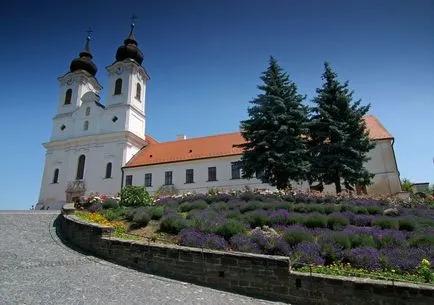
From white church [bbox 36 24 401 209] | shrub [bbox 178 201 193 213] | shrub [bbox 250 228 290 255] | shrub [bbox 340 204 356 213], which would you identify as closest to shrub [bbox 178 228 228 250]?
shrub [bbox 250 228 290 255]

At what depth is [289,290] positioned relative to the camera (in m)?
7.48

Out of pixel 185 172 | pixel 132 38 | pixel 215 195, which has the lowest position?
pixel 215 195

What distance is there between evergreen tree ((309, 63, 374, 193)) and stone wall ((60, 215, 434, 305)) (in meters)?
15.8

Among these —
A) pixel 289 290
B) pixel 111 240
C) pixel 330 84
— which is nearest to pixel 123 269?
pixel 111 240

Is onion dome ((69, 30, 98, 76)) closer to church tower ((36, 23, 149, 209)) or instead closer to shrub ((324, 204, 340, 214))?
church tower ((36, 23, 149, 209))

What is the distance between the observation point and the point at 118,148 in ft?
131

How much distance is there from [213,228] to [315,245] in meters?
3.44

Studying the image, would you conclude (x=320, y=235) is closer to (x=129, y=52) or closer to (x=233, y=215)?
(x=233, y=215)

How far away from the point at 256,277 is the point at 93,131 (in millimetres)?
38432

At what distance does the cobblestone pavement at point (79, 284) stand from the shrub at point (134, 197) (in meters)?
6.69

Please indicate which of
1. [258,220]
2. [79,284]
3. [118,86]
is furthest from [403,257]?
[118,86]

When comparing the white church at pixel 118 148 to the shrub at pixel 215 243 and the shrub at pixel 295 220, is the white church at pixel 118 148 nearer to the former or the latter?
the shrub at pixel 295 220

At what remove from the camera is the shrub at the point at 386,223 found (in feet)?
38.7

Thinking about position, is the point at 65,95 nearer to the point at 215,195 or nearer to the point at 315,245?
the point at 215,195
